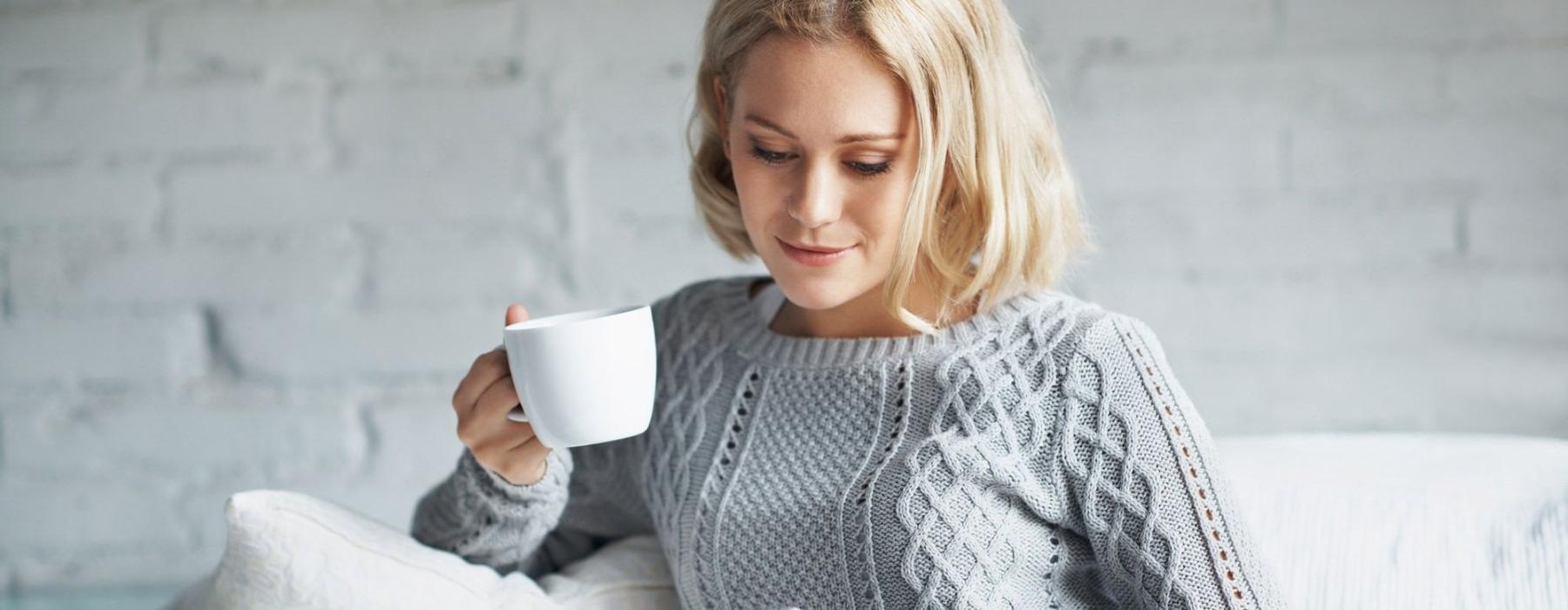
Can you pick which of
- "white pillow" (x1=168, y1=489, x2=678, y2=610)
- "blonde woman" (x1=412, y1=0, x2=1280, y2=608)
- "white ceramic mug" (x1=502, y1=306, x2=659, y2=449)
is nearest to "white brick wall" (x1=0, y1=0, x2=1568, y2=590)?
"blonde woman" (x1=412, y1=0, x2=1280, y2=608)

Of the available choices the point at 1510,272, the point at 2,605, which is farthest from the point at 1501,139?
the point at 2,605

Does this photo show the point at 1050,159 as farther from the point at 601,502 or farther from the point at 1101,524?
the point at 601,502

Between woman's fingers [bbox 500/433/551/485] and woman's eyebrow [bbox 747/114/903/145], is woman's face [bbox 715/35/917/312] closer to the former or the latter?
woman's eyebrow [bbox 747/114/903/145]

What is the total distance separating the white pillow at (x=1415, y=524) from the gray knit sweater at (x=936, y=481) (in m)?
0.07

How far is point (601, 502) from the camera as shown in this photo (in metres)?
1.11

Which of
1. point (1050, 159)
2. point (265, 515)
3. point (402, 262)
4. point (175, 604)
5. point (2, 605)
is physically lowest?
point (2, 605)

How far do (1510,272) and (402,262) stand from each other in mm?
1197

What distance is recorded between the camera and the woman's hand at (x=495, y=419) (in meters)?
0.83

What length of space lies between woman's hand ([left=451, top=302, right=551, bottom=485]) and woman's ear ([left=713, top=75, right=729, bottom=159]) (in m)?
0.24

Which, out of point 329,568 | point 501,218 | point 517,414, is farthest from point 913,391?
point 501,218

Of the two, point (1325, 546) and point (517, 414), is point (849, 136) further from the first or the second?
point (1325, 546)

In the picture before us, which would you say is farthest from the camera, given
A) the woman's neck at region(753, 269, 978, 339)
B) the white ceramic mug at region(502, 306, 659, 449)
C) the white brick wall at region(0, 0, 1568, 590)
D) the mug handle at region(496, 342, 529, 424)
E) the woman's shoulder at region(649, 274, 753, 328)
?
the white brick wall at region(0, 0, 1568, 590)

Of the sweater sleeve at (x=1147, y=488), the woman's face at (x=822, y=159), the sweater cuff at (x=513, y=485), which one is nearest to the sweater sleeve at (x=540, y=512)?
the sweater cuff at (x=513, y=485)

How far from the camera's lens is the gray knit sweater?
31.2 inches
